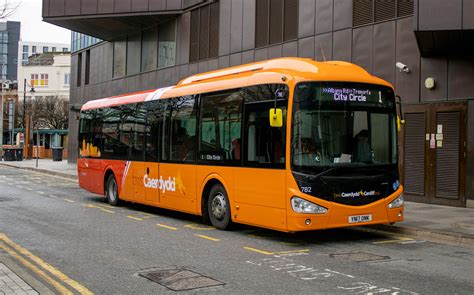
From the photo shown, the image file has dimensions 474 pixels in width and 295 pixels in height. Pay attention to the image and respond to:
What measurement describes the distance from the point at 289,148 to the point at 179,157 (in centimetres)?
401

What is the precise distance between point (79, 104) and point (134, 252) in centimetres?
3343

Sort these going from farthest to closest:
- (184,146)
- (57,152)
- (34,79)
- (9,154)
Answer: (34,79), (9,154), (57,152), (184,146)

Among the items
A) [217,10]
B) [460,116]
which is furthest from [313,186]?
[217,10]

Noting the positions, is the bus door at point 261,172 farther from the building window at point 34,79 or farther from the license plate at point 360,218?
the building window at point 34,79

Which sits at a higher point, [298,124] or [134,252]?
[298,124]

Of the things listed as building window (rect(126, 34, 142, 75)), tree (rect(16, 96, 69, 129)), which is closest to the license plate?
building window (rect(126, 34, 142, 75))

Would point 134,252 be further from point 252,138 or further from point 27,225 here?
point 27,225

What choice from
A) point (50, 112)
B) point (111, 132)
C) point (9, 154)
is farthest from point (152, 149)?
point (50, 112)

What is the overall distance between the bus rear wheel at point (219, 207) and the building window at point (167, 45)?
17829mm

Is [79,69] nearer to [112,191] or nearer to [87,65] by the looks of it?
[87,65]

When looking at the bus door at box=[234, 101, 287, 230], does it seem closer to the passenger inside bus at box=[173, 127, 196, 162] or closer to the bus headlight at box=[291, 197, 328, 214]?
the bus headlight at box=[291, 197, 328, 214]

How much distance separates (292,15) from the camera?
1975 centimetres

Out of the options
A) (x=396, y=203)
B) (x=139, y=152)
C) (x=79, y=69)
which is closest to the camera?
(x=396, y=203)

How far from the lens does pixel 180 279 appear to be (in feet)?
21.3
